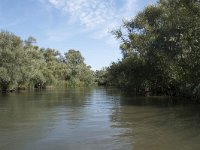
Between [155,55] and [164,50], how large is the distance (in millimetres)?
5940

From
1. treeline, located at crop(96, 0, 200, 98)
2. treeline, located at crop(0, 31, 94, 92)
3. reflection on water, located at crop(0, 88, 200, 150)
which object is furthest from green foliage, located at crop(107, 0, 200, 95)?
treeline, located at crop(0, 31, 94, 92)

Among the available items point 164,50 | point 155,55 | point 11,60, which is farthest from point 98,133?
point 11,60

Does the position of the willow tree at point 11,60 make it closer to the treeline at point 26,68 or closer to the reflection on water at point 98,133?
the treeline at point 26,68

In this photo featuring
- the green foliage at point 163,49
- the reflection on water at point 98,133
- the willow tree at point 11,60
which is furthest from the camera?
the willow tree at point 11,60

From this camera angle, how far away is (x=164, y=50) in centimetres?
3509

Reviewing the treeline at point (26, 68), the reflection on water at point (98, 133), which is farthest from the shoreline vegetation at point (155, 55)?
the reflection on water at point (98, 133)

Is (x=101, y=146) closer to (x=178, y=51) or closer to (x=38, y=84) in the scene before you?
(x=178, y=51)

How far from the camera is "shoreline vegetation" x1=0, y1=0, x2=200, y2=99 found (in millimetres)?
30344

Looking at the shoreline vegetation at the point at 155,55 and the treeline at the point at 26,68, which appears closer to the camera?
the shoreline vegetation at the point at 155,55

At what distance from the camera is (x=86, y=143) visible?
46.5ft

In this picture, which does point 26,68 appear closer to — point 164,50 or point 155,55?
point 155,55

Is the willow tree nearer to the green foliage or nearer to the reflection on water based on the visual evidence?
the green foliage

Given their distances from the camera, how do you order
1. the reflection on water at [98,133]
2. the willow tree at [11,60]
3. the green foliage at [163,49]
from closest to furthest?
the reflection on water at [98,133], the green foliage at [163,49], the willow tree at [11,60]

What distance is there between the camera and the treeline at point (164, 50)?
29969 mm
